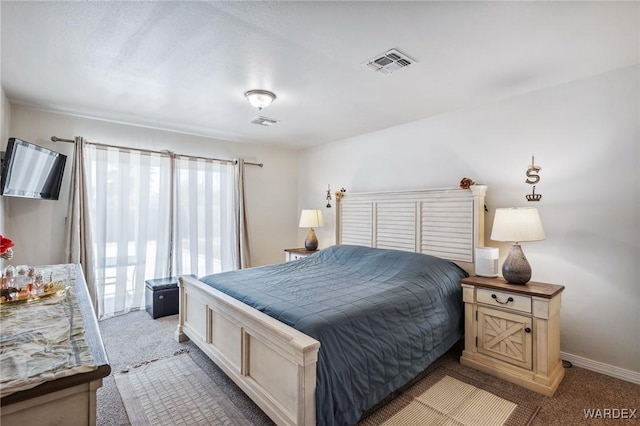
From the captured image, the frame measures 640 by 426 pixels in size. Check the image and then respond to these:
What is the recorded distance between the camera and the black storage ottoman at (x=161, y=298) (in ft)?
12.0

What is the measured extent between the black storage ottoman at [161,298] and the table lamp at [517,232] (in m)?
3.61

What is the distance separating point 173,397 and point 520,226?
2.93 metres

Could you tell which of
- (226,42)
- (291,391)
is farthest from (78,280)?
(226,42)

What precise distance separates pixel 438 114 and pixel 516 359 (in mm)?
2588

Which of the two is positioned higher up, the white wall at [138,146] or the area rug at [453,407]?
the white wall at [138,146]

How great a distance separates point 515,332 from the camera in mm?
2383

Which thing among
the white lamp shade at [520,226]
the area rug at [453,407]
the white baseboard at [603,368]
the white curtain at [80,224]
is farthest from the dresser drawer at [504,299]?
the white curtain at [80,224]

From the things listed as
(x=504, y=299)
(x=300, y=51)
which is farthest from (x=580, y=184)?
(x=300, y=51)

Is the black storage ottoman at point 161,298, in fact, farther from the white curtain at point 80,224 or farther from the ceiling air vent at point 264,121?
the ceiling air vent at point 264,121

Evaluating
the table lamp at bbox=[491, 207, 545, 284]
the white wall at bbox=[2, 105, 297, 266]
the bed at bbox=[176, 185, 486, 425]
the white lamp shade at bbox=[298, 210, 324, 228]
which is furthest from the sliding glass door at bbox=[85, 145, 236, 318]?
the table lamp at bbox=[491, 207, 545, 284]

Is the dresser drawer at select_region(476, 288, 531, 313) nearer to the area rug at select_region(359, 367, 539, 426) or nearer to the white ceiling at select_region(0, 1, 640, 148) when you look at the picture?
the area rug at select_region(359, 367, 539, 426)

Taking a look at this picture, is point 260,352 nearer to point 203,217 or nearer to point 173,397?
point 173,397

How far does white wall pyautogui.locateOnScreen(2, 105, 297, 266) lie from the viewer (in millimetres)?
3309

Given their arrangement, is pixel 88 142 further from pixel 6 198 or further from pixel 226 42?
pixel 226 42
